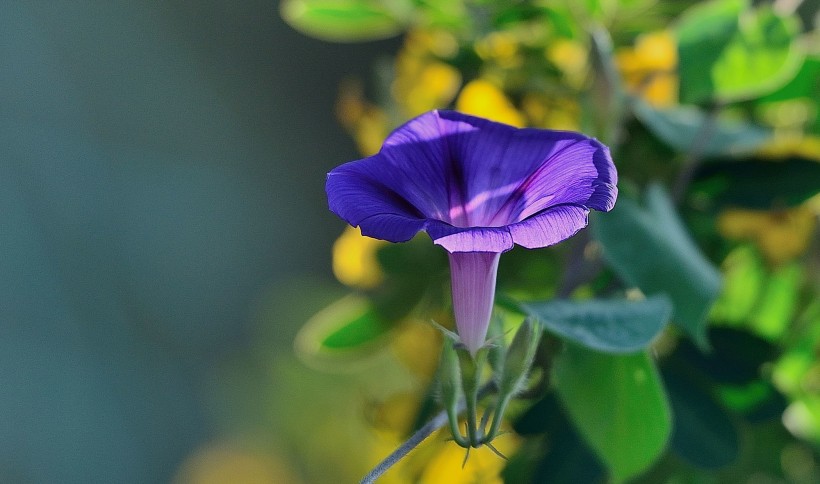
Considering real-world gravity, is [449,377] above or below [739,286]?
above

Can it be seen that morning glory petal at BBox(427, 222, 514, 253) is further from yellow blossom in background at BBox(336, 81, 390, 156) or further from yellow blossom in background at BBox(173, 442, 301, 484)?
yellow blossom in background at BBox(173, 442, 301, 484)

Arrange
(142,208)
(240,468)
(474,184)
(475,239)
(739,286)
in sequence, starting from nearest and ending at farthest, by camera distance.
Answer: (475,239), (474,184), (739,286), (240,468), (142,208)

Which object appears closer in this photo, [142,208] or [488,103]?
[488,103]

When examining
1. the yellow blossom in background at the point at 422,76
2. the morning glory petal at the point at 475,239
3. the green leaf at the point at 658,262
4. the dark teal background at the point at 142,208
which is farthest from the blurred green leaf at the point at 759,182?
the dark teal background at the point at 142,208

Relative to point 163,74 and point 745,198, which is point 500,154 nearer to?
point 745,198

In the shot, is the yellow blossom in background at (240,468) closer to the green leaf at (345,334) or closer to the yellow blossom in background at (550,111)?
the green leaf at (345,334)

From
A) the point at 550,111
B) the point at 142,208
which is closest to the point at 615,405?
the point at 550,111

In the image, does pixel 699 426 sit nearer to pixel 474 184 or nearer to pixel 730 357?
pixel 730 357

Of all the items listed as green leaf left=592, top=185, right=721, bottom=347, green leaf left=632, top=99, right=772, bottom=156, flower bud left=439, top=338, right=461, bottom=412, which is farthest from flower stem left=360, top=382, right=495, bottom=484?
green leaf left=632, top=99, right=772, bottom=156
